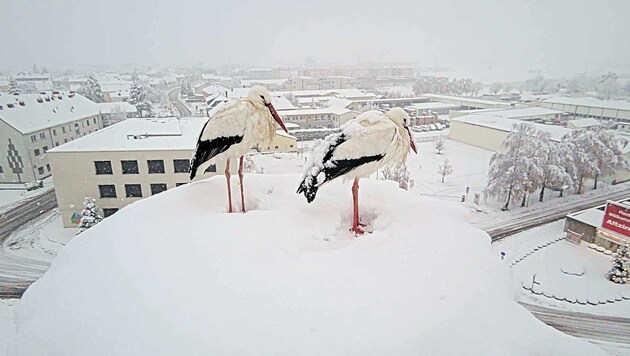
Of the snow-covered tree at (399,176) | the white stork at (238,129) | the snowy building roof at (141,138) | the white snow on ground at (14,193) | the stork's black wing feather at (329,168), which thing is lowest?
the white snow on ground at (14,193)

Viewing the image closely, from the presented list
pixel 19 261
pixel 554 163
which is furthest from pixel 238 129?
pixel 554 163

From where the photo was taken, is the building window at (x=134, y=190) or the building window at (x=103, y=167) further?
the building window at (x=134, y=190)

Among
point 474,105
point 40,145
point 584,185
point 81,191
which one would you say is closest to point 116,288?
point 81,191

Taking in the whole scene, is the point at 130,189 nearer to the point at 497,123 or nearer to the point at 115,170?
the point at 115,170

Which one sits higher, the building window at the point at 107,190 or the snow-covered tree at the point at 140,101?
the snow-covered tree at the point at 140,101

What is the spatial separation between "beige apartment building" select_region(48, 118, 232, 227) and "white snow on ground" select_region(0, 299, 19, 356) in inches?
184

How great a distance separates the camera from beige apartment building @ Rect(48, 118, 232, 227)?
12.9m

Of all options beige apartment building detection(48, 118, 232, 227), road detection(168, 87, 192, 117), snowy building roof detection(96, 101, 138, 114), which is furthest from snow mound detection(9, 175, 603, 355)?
road detection(168, 87, 192, 117)

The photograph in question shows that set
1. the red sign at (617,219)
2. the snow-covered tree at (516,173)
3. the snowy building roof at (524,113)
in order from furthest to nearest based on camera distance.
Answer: the snowy building roof at (524,113) → the snow-covered tree at (516,173) → the red sign at (617,219)

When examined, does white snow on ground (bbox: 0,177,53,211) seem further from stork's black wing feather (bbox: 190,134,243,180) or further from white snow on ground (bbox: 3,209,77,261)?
stork's black wing feather (bbox: 190,134,243,180)

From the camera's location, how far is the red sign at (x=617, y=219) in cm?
1145

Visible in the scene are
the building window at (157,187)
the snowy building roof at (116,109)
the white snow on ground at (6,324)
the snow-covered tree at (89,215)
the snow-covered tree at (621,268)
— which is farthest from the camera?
the snowy building roof at (116,109)

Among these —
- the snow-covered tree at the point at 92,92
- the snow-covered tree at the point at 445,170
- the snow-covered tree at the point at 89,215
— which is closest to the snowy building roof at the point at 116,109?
the snow-covered tree at the point at 92,92

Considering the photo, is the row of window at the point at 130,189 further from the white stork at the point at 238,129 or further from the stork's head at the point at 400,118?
the stork's head at the point at 400,118
